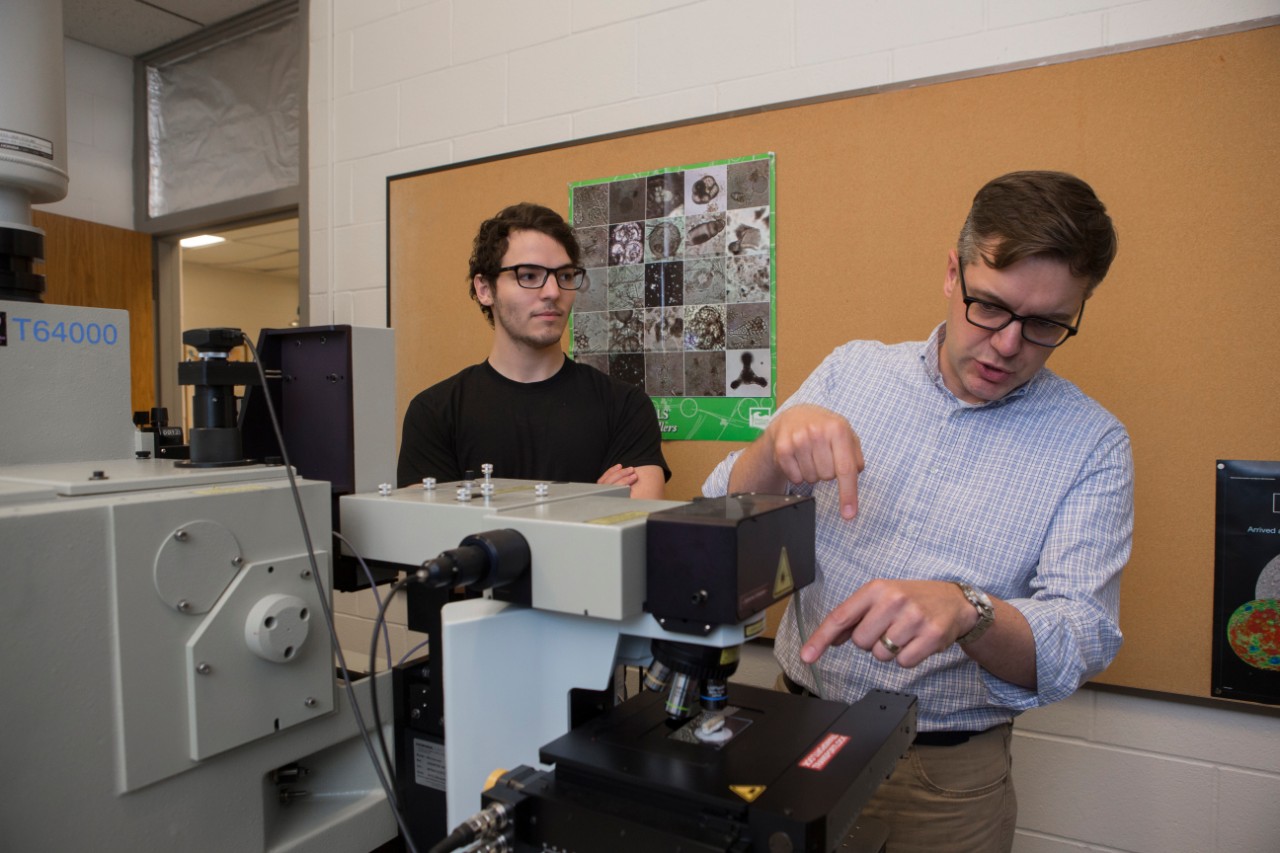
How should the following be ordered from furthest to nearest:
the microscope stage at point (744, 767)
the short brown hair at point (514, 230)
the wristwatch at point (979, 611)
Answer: the short brown hair at point (514, 230) < the wristwatch at point (979, 611) < the microscope stage at point (744, 767)

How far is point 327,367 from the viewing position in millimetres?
1023

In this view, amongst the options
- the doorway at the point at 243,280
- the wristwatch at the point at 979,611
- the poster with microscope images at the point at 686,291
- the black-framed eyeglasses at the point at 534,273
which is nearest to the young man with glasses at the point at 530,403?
the black-framed eyeglasses at the point at 534,273

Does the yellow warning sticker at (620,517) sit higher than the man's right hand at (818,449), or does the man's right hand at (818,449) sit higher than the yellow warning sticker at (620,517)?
the man's right hand at (818,449)

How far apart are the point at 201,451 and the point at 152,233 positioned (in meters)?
2.95

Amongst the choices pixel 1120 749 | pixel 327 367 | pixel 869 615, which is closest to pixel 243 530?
pixel 327 367

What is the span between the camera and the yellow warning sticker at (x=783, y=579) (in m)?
0.66

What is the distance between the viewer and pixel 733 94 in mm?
1832

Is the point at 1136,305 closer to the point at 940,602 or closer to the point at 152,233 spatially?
the point at 940,602

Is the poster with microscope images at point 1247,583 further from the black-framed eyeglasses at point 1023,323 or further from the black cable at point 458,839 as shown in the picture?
the black cable at point 458,839

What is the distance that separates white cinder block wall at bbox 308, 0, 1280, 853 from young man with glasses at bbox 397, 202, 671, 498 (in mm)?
529

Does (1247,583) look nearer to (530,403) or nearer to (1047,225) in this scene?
(1047,225)

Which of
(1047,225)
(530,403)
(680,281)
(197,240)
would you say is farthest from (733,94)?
(197,240)

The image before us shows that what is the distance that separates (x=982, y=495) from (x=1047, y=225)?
363 mm

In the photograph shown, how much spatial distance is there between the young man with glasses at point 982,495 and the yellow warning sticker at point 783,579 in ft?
0.58
